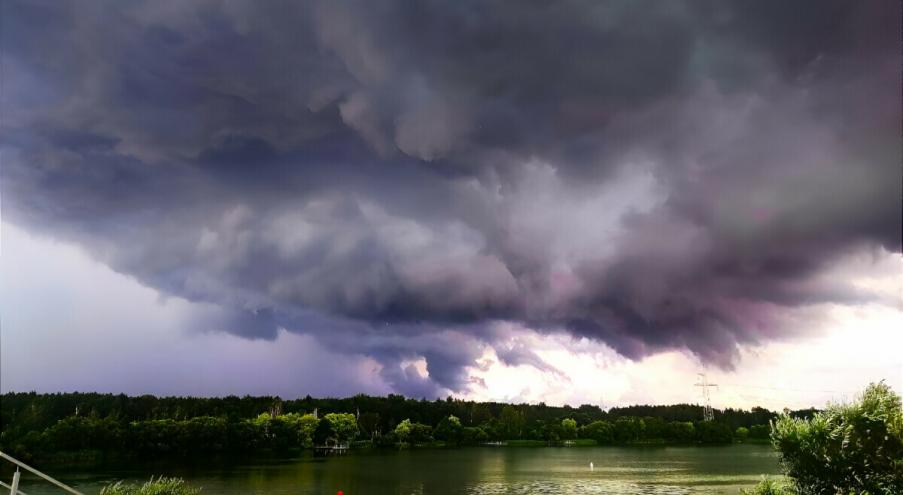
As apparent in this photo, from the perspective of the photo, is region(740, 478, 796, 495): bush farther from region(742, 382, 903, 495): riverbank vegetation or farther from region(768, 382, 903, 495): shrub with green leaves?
region(768, 382, 903, 495): shrub with green leaves

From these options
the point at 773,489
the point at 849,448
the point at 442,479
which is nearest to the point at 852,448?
the point at 849,448

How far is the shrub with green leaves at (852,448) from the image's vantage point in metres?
36.8

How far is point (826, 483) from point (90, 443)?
531 feet

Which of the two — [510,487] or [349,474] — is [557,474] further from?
[349,474]

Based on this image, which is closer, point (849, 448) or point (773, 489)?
point (849, 448)

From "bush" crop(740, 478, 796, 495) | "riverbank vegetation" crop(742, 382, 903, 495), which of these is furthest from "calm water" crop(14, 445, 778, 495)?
Answer: "riverbank vegetation" crop(742, 382, 903, 495)

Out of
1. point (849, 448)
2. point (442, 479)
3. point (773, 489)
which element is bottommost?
point (442, 479)

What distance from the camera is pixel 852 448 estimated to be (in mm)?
38469

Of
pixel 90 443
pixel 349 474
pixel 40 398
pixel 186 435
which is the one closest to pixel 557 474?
pixel 349 474

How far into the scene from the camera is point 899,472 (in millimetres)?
35656

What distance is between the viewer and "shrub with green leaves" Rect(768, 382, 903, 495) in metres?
36.8

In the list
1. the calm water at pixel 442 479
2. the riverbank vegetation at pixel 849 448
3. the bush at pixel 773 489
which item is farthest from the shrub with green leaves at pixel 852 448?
the calm water at pixel 442 479

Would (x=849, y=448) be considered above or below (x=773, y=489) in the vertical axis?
above

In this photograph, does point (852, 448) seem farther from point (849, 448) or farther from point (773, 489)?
point (773, 489)
